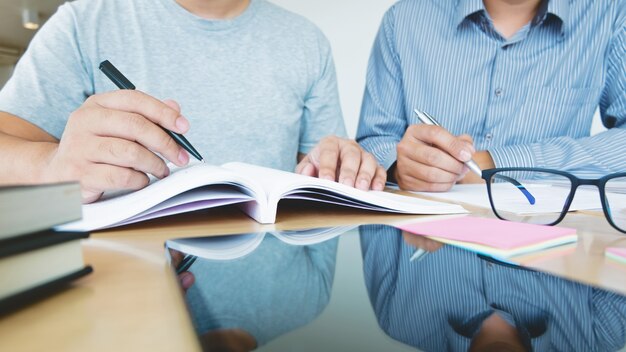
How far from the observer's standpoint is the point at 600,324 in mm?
202

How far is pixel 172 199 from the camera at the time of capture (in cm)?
44

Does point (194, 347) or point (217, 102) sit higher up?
point (194, 347)

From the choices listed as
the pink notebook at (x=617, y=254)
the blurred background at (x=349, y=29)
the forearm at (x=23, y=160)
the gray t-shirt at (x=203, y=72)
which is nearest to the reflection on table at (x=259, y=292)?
the pink notebook at (x=617, y=254)

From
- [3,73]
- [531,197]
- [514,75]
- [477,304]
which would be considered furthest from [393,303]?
[3,73]

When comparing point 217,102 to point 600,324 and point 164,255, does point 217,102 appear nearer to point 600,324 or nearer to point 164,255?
point 164,255

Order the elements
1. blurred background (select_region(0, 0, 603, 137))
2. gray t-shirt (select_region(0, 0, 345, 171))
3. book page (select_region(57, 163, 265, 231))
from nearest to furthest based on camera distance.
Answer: book page (select_region(57, 163, 265, 231)) → gray t-shirt (select_region(0, 0, 345, 171)) → blurred background (select_region(0, 0, 603, 137))

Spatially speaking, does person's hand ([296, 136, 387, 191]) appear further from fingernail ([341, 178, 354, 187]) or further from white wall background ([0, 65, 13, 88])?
white wall background ([0, 65, 13, 88])

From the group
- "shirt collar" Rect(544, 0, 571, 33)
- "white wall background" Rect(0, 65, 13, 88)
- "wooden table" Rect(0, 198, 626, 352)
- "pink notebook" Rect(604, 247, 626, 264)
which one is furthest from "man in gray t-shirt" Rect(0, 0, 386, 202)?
"white wall background" Rect(0, 65, 13, 88)

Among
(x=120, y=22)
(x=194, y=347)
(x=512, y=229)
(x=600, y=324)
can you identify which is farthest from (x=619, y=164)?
(x=120, y=22)

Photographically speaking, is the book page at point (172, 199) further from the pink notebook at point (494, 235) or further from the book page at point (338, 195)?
the pink notebook at point (494, 235)

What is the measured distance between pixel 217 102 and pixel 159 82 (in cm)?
13

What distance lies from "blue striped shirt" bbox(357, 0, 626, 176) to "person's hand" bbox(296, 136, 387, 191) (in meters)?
0.29

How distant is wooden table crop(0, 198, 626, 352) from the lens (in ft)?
0.58

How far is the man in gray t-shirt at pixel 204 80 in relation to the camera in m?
0.72
